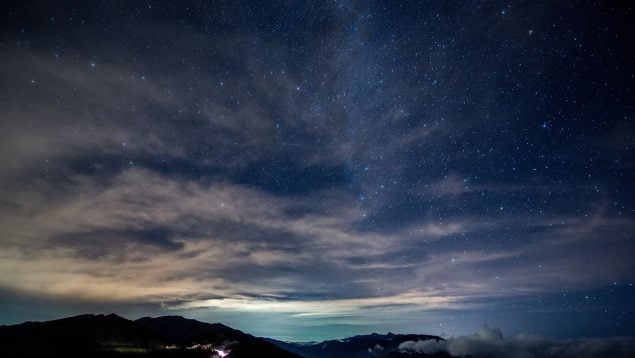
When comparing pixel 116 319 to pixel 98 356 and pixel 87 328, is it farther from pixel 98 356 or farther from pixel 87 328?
pixel 98 356

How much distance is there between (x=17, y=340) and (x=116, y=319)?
1968 centimetres

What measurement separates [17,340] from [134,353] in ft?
67.5

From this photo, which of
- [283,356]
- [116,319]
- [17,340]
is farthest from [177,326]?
[17,340]

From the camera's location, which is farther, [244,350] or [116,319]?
[244,350]

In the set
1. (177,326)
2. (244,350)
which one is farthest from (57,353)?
(177,326)

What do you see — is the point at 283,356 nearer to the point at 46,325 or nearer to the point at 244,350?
the point at 244,350

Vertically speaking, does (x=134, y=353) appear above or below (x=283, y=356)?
above

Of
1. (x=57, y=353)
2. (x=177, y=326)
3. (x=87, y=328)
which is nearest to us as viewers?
(x=57, y=353)

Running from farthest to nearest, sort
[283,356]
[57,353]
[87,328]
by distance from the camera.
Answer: [283,356], [87,328], [57,353]

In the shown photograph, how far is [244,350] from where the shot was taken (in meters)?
109

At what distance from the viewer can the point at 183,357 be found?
51.8 meters

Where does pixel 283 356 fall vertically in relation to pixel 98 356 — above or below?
below

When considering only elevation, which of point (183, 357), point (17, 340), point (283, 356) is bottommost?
point (283, 356)

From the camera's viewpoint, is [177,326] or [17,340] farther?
[177,326]
